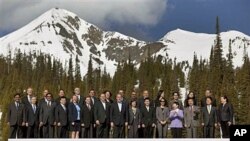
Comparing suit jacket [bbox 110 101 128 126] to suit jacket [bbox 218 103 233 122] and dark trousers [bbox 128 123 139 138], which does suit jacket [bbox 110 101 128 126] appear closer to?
dark trousers [bbox 128 123 139 138]

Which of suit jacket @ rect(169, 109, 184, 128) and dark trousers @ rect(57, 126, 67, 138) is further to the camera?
dark trousers @ rect(57, 126, 67, 138)

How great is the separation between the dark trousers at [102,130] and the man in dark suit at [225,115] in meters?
5.00

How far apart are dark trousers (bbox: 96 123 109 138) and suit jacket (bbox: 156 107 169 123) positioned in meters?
2.33

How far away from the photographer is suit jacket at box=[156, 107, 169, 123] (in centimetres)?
2291

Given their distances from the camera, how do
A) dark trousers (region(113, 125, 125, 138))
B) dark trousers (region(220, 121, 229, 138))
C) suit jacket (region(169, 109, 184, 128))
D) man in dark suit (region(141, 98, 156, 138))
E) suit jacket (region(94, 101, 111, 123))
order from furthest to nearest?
dark trousers (region(113, 125, 125, 138))
man in dark suit (region(141, 98, 156, 138))
suit jacket (region(94, 101, 111, 123))
dark trousers (region(220, 121, 229, 138))
suit jacket (region(169, 109, 184, 128))

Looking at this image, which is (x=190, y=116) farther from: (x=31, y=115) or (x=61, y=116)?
(x=31, y=115)

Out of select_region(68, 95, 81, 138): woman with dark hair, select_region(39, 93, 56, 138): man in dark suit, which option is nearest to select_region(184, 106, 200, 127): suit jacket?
select_region(68, 95, 81, 138): woman with dark hair

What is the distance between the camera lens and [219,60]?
96.2 m

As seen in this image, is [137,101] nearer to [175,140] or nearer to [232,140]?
[175,140]

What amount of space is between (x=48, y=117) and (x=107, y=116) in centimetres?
258

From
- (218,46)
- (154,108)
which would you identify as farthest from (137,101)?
(218,46)

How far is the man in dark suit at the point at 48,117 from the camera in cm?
2296

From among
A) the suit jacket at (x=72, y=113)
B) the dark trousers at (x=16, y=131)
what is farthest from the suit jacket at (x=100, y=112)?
the dark trousers at (x=16, y=131)

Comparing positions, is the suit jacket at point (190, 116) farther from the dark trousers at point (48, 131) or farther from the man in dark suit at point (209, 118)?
the dark trousers at point (48, 131)
